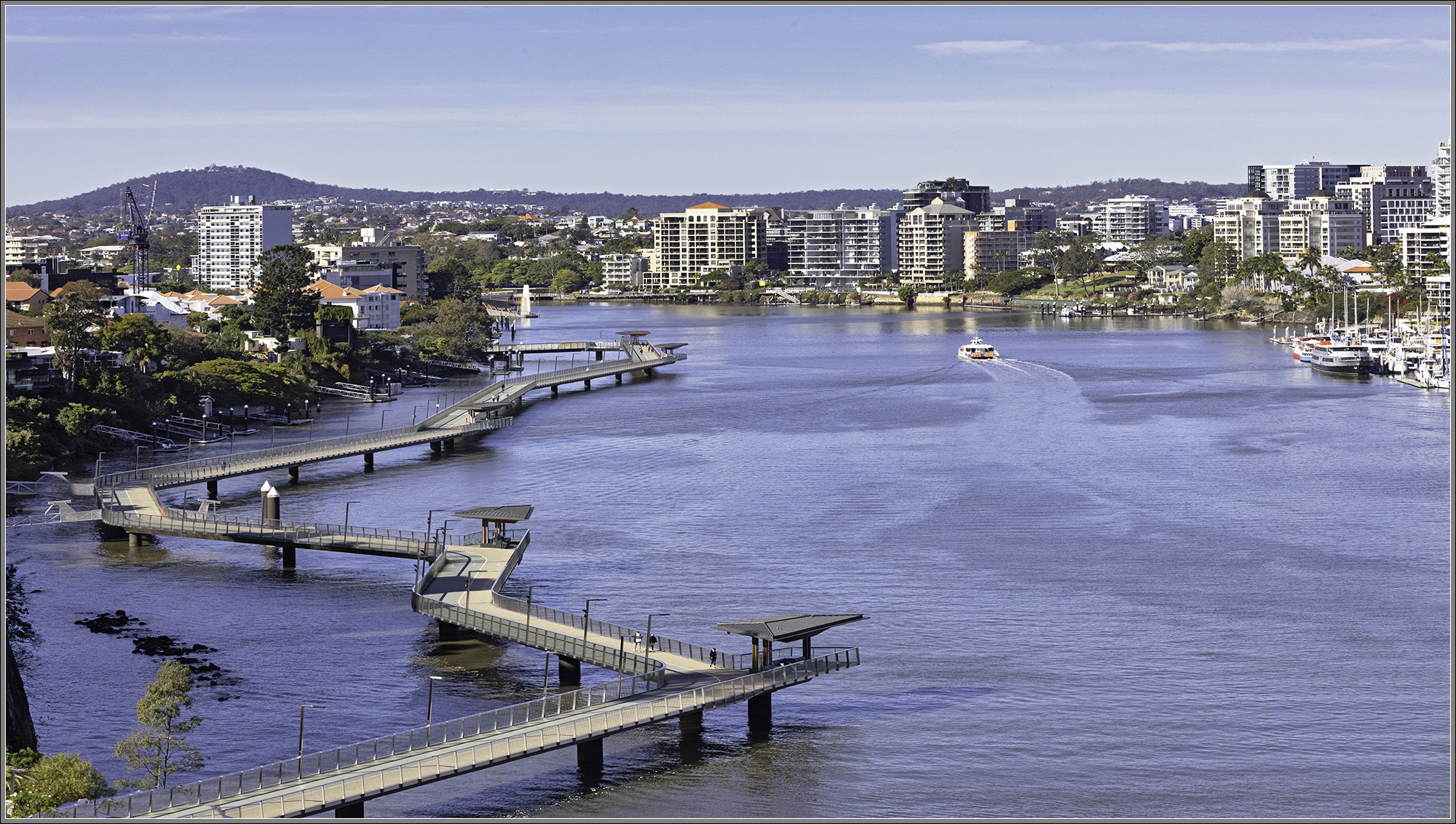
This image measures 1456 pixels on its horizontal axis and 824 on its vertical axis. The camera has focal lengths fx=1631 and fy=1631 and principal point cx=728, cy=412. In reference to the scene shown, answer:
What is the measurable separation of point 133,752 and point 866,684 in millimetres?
10534

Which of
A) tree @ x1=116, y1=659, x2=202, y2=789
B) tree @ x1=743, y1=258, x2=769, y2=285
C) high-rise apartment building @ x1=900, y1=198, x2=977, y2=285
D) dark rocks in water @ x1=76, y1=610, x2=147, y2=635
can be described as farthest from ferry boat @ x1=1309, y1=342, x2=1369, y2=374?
tree @ x1=743, y1=258, x2=769, y2=285

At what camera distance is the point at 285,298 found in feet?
231

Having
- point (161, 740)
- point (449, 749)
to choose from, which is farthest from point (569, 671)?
point (161, 740)

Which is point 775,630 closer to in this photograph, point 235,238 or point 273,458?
point 273,458

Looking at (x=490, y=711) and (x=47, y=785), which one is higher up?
(x=47, y=785)

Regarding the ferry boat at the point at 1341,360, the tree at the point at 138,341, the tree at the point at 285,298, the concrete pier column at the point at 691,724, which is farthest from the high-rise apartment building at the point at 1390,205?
the concrete pier column at the point at 691,724

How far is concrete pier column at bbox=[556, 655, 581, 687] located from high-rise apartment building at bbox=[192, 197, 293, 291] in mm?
111246

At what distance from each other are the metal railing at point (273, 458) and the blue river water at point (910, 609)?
32.7 inches

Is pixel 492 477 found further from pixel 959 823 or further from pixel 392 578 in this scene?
pixel 959 823

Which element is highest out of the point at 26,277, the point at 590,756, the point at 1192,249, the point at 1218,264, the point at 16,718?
the point at 1192,249

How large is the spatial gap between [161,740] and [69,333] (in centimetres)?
3484

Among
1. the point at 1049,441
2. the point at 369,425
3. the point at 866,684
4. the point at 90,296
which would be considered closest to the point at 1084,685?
the point at 866,684

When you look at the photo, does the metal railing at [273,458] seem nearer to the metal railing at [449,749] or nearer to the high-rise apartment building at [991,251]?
the metal railing at [449,749]

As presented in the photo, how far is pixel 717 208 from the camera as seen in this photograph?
7111 inches
